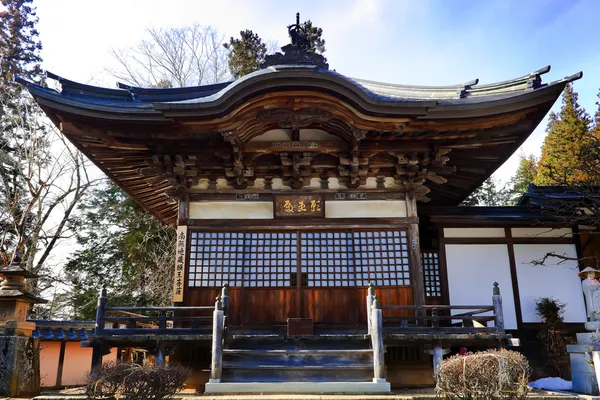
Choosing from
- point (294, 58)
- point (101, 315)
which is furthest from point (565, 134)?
point (101, 315)

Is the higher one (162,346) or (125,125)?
(125,125)

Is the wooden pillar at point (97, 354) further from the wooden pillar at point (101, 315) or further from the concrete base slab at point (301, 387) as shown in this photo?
the concrete base slab at point (301, 387)

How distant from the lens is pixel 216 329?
7.89 meters

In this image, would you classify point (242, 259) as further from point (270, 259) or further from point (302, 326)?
point (302, 326)

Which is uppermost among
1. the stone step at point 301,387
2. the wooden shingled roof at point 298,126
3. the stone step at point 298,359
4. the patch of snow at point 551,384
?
the wooden shingled roof at point 298,126

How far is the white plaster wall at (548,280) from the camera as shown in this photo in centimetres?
1186

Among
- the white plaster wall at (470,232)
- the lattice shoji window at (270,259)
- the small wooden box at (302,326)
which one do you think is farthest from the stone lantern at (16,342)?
the white plaster wall at (470,232)

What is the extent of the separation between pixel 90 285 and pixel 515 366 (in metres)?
22.4

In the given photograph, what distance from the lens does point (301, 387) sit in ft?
23.5

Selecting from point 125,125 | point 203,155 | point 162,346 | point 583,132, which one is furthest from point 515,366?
point 583,132

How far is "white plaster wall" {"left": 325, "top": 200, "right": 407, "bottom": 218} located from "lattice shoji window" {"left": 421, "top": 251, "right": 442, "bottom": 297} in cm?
225

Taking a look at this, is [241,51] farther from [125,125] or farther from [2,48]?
[125,125]

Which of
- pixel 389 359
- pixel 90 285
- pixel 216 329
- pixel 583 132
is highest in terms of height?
pixel 583 132

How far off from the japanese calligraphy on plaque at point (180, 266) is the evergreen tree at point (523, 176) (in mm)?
28168
